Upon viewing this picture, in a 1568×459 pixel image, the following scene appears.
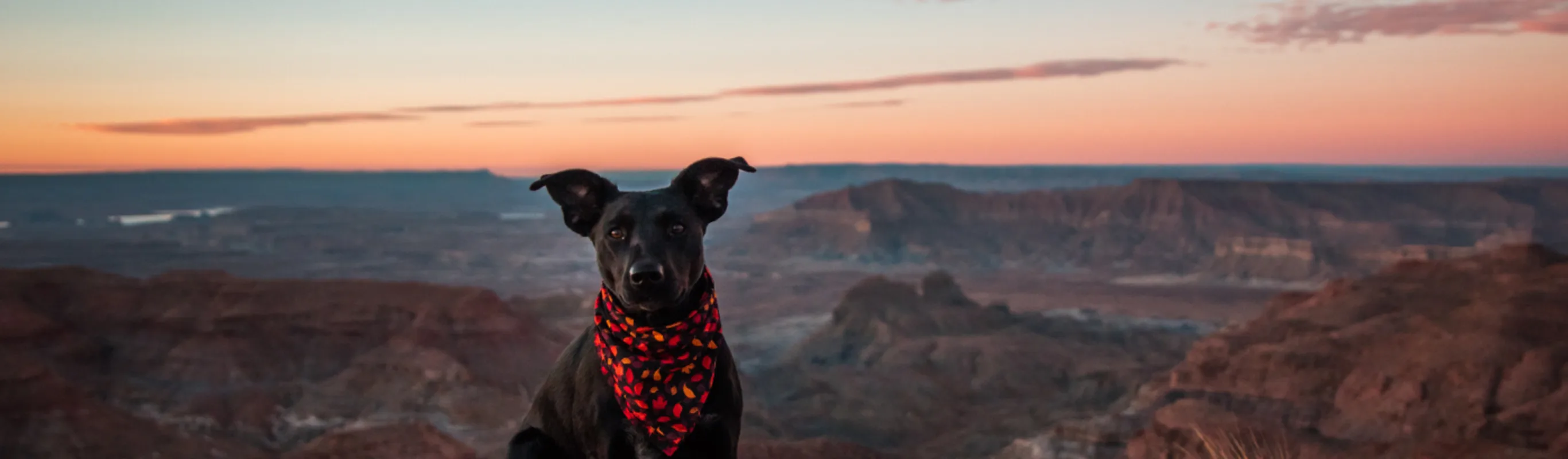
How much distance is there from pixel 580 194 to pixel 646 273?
0.74 m

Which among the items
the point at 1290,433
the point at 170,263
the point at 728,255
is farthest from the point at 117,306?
the point at 728,255

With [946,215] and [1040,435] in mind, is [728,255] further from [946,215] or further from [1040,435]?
[1040,435]

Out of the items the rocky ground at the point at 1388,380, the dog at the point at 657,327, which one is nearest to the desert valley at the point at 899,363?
the rocky ground at the point at 1388,380

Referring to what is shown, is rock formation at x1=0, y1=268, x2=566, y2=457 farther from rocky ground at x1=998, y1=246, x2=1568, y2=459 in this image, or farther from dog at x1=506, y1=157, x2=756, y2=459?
dog at x1=506, y1=157, x2=756, y2=459

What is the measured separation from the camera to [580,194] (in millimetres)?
5812

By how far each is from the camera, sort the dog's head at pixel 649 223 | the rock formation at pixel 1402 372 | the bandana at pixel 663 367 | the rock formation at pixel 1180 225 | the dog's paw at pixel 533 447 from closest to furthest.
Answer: the dog's head at pixel 649 223 < the bandana at pixel 663 367 < the dog's paw at pixel 533 447 < the rock formation at pixel 1402 372 < the rock formation at pixel 1180 225

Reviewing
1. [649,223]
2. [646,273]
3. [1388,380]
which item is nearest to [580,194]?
[649,223]

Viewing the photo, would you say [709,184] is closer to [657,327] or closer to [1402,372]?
[657,327]

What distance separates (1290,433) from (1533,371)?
304 inches

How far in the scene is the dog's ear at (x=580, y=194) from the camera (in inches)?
224

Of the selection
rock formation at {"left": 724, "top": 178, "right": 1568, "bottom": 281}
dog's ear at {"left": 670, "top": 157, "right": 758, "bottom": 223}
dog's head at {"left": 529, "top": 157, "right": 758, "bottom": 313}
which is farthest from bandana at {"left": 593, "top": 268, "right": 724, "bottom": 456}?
rock formation at {"left": 724, "top": 178, "right": 1568, "bottom": 281}

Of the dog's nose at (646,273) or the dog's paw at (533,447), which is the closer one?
the dog's nose at (646,273)

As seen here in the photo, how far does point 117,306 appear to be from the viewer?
173 ft

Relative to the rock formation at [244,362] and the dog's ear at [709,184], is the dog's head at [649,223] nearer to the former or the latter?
the dog's ear at [709,184]
